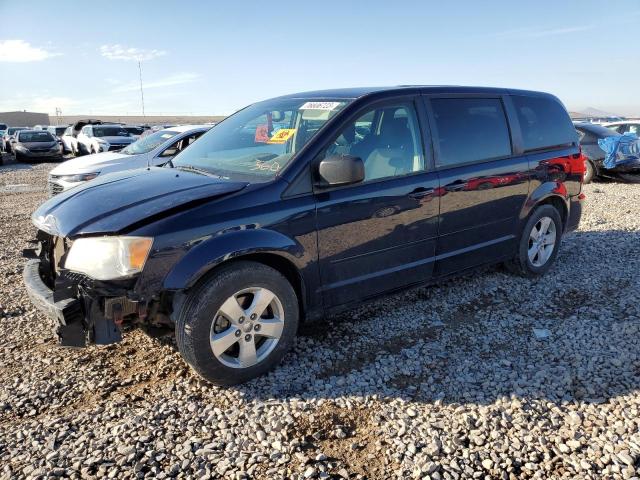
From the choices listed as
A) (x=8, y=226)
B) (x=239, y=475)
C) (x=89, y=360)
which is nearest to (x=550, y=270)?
(x=239, y=475)

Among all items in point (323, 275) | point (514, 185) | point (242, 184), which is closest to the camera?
point (242, 184)

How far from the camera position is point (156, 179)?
10.9 feet

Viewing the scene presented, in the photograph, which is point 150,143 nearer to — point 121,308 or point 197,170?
point 197,170

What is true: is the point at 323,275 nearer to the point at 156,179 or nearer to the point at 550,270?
the point at 156,179

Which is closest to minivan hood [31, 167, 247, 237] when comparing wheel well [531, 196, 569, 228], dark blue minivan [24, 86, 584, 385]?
dark blue minivan [24, 86, 584, 385]

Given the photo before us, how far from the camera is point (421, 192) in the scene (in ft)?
11.9

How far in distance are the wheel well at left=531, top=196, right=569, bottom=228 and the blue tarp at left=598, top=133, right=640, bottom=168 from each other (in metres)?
7.83

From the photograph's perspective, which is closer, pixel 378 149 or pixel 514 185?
pixel 378 149

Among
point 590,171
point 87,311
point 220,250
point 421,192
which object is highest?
point 421,192

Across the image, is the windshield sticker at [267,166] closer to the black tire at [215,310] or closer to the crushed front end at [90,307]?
the black tire at [215,310]

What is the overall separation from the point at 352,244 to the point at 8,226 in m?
7.02

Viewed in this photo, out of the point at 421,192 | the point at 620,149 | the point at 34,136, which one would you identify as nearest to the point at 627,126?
the point at 620,149

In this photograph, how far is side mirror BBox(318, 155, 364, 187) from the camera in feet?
9.93

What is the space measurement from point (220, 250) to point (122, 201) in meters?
0.73
